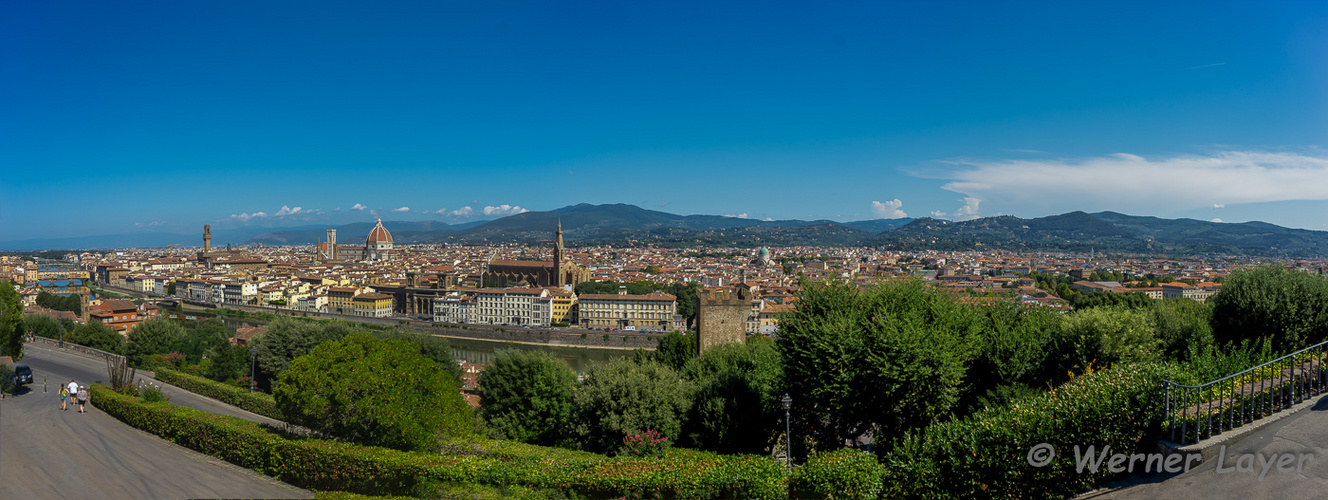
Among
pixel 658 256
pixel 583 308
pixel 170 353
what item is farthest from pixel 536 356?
pixel 658 256

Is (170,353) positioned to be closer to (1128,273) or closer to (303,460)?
(303,460)

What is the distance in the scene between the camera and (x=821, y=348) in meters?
7.95

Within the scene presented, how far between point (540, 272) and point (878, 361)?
72.3m

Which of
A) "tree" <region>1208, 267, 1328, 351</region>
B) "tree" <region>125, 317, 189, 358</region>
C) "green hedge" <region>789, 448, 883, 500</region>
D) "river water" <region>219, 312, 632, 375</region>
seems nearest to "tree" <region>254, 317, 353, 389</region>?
"tree" <region>125, 317, 189, 358</region>

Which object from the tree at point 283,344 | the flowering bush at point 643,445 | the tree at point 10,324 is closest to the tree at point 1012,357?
the flowering bush at point 643,445

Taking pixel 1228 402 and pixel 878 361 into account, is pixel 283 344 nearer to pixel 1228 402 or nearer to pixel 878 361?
pixel 878 361

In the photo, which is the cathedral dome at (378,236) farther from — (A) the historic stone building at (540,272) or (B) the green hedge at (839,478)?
(B) the green hedge at (839,478)

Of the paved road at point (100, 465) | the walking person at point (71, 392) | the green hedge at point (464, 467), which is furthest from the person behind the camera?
the walking person at point (71, 392)

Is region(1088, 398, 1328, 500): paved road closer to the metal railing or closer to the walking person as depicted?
the metal railing

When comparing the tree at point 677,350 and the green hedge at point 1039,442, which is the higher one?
the green hedge at point 1039,442

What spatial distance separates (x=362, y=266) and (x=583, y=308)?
61310 millimetres

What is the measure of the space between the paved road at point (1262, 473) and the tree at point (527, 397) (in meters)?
9.21

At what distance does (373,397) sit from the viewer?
8547 millimetres

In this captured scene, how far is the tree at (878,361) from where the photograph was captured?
7543 mm
